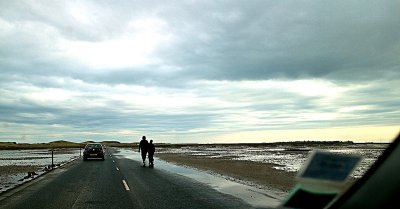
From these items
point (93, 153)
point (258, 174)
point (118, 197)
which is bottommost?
point (258, 174)

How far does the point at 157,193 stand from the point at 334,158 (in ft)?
37.2

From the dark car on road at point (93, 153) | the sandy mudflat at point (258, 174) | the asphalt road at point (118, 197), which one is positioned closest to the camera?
the asphalt road at point (118, 197)

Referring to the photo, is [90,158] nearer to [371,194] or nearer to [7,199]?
[7,199]

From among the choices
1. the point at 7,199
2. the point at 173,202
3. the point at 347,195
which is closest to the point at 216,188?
the point at 173,202

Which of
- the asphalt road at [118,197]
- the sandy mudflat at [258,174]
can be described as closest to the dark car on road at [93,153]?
the sandy mudflat at [258,174]

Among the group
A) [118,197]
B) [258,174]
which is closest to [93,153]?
[258,174]

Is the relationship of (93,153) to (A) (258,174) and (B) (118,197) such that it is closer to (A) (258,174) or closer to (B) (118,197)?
(A) (258,174)

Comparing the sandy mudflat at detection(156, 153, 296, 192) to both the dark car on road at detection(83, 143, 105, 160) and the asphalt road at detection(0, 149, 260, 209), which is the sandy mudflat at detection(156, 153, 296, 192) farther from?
the dark car on road at detection(83, 143, 105, 160)

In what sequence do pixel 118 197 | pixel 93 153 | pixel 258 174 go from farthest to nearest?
pixel 93 153 < pixel 258 174 < pixel 118 197

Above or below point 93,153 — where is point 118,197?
below

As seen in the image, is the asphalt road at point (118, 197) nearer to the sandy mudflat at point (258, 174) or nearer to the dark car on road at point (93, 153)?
the sandy mudflat at point (258, 174)

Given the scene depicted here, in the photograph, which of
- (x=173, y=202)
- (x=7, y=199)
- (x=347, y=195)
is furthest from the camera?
(x=7, y=199)

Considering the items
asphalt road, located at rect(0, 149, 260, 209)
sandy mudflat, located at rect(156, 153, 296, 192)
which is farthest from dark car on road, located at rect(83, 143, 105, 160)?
asphalt road, located at rect(0, 149, 260, 209)

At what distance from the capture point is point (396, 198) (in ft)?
5.53
